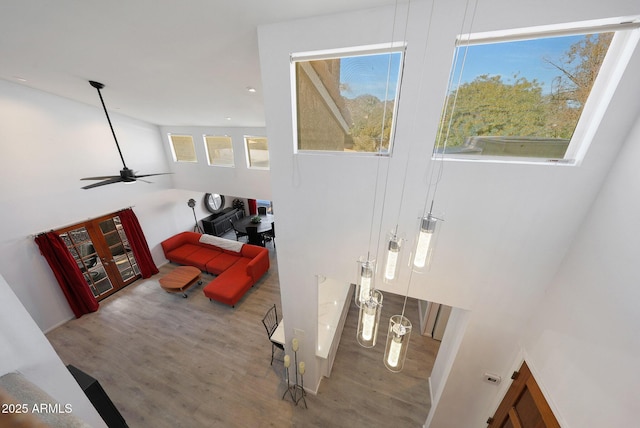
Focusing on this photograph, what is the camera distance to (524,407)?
190cm

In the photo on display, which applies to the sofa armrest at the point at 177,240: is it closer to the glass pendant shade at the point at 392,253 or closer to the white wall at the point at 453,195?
the white wall at the point at 453,195

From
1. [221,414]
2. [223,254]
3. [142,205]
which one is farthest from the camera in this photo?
[223,254]

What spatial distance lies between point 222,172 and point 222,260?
2497mm

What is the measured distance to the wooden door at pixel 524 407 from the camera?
1.67 meters

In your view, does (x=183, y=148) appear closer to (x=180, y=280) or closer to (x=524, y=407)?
(x=180, y=280)

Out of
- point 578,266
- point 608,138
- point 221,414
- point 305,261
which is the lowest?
point 221,414

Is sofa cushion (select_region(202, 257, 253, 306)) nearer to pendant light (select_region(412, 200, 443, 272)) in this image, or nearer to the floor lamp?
the floor lamp

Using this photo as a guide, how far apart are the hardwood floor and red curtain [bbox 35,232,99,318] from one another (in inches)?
10.8

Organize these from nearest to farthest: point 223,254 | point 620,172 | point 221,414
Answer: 1. point 620,172
2. point 221,414
3. point 223,254

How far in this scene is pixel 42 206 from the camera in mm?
3971

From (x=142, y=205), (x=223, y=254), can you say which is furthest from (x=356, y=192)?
(x=142, y=205)

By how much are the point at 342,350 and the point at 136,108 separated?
6.19 m

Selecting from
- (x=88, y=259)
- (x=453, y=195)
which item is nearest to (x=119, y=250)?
(x=88, y=259)

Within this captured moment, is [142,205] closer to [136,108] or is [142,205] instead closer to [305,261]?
[136,108]
